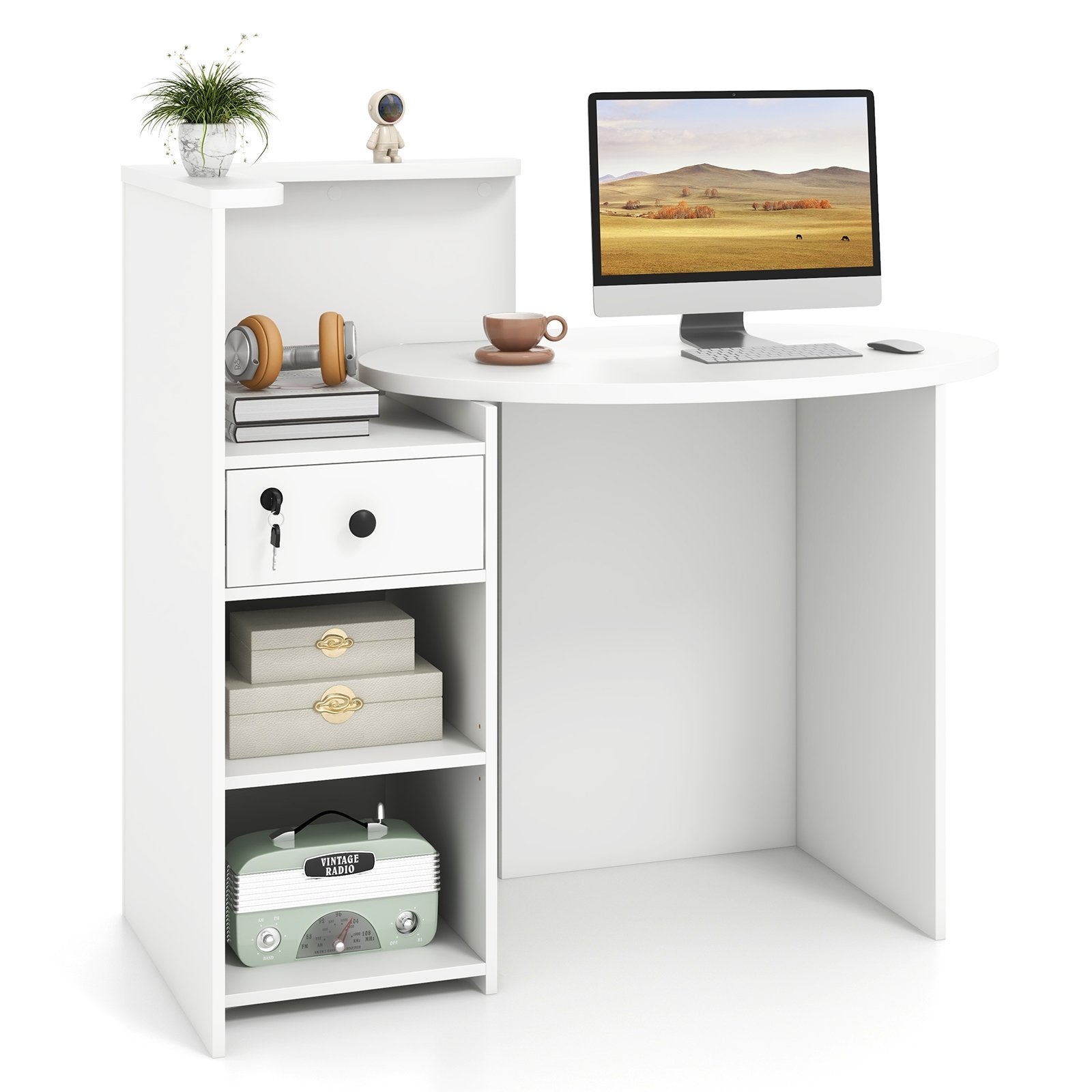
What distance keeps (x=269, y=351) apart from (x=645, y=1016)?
132cm

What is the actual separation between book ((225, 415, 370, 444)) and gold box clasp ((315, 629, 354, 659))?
1.11 ft

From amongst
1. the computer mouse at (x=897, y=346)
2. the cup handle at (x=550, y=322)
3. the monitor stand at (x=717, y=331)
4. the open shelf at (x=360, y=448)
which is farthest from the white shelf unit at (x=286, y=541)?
the computer mouse at (x=897, y=346)

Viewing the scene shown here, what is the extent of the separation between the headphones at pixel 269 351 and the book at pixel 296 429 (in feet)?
0.40

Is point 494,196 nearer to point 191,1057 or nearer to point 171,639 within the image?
point 171,639

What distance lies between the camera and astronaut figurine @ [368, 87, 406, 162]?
385cm

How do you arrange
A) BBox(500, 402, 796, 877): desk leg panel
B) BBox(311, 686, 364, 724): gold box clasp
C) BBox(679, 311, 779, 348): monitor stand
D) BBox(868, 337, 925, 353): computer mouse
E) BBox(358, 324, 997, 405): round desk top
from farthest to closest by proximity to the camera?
BBox(500, 402, 796, 877): desk leg panel < BBox(679, 311, 779, 348): monitor stand < BBox(868, 337, 925, 353): computer mouse < BBox(311, 686, 364, 724): gold box clasp < BBox(358, 324, 997, 405): round desk top

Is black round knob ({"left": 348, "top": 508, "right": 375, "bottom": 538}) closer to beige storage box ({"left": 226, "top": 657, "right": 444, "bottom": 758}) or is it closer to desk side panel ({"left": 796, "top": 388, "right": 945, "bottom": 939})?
beige storage box ({"left": 226, "top": 657, "right": 444, "bottom": 758})

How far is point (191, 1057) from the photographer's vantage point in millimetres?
3305

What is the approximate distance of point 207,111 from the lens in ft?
11.0

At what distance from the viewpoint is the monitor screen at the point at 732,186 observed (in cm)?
370

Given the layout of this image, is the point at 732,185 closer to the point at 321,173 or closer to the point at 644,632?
the point at 321,173

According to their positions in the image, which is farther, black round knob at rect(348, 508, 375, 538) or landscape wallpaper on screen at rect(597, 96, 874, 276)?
landscape wallpaper on screen at rect(597, 96, 874, 276)

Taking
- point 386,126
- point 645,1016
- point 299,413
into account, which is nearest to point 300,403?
point 299,413

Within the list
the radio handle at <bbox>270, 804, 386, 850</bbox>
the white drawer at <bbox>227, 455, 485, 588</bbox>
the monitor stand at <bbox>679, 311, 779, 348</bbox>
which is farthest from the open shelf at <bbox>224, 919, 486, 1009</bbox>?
the monitor stand at <bbox>679, 311, 779, 348</bbox>
